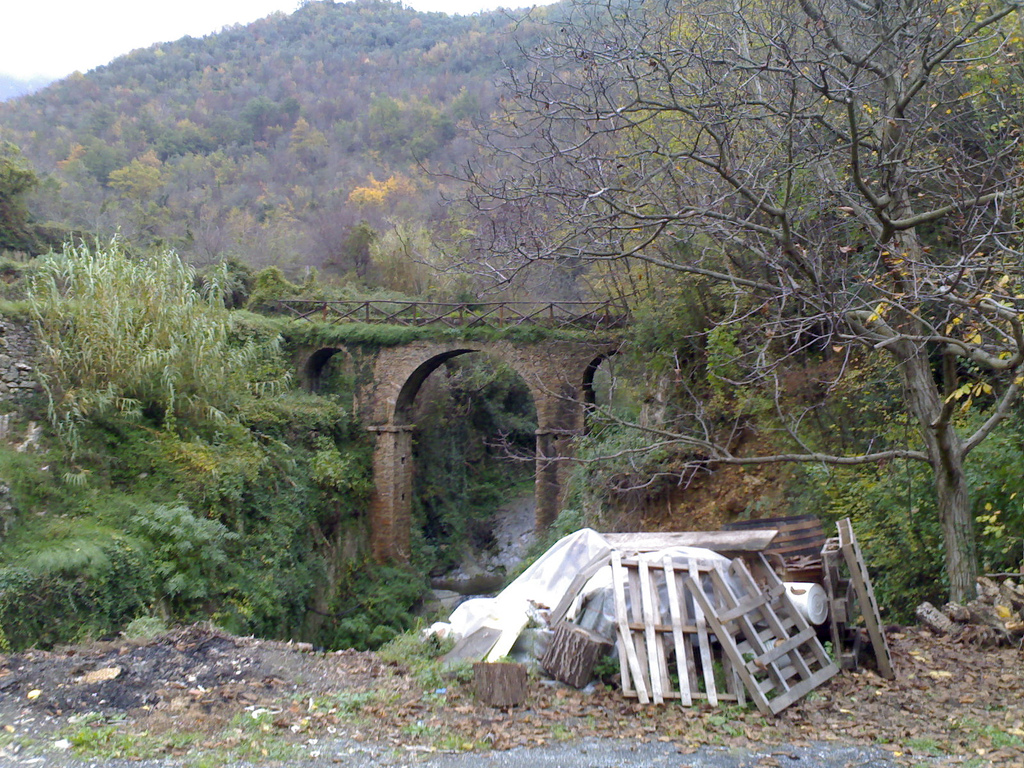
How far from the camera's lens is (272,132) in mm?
53312

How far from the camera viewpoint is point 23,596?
7.66 m

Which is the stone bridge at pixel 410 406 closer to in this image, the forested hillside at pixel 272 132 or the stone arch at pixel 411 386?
the stone arch at pixel 411 386

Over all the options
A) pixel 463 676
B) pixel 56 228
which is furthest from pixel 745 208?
pixel 56 228

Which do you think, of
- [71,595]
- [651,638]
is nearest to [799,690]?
[651,638]

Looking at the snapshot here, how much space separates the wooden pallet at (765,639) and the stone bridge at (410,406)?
508 inches

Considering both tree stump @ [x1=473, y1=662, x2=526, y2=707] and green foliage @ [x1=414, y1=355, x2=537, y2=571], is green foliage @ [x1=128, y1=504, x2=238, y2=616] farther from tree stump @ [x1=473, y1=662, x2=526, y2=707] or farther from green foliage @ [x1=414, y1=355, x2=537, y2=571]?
green foliage @ [x1=414, y1=355, x2=537, y2=571]

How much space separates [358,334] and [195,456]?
9.05 m

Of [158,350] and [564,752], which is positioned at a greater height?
[158,350]

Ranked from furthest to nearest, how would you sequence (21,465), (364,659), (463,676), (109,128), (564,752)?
(109,128)
(21,465)
(364,659)
(463,676)
(564,752)

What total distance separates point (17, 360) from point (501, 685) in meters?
8.53

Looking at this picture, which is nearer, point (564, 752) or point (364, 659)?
point (564, 752)

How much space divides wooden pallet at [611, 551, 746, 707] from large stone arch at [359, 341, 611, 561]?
12.8 meters

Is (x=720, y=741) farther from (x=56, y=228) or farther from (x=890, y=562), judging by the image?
(x=56, y=228)

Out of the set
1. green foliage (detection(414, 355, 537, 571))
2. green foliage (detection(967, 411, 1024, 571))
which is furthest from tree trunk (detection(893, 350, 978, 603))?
green foliage (detection(414, 355, 537, 571))
